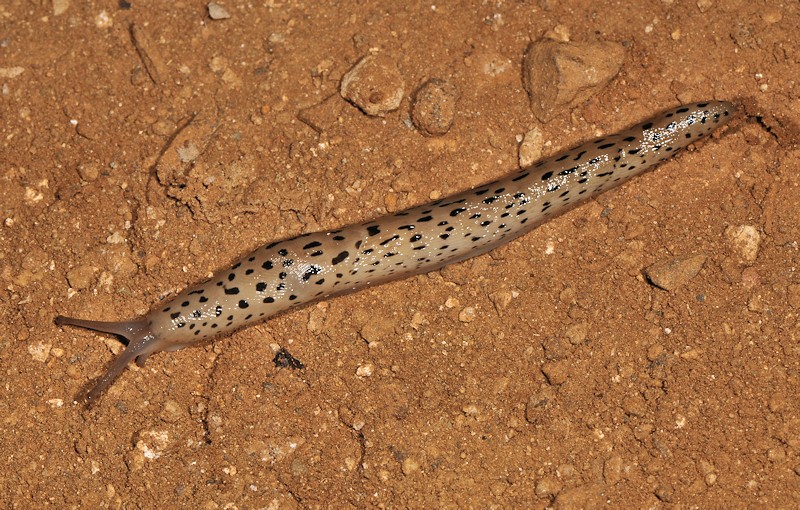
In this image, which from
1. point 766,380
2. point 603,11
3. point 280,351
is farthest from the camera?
point 603,11

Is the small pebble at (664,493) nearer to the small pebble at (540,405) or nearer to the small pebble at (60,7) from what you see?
the small pebble at (540,405)

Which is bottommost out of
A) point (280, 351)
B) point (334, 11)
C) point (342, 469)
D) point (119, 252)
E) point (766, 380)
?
point (766, 380)

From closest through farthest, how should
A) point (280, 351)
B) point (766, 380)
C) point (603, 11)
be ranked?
point (766, 380) < point (280, 351) < point (603, 11)

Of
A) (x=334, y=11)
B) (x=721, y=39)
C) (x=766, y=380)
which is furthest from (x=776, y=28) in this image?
(x=334, y=11)

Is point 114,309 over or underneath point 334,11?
underneath

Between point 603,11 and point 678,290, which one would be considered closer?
point 678,290

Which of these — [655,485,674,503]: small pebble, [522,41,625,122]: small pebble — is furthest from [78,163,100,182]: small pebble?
[655,485,674,503]: small pebble

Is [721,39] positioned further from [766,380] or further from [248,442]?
[248,442]
